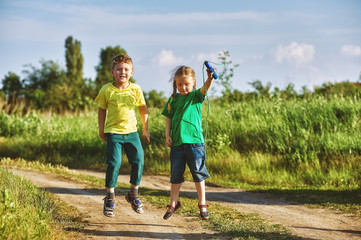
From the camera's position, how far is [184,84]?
15.8ft

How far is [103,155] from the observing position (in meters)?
13.2

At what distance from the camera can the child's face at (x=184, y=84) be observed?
4.79 m

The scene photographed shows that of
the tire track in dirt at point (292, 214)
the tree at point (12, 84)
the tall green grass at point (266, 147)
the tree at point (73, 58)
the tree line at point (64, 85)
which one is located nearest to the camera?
the tire track in dirt at point (292, 214)

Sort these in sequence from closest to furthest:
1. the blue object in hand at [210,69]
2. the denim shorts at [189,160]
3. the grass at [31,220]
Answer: the grass at [31,220], the blue object in hand at [210,69], the denim shorts at [189,160]

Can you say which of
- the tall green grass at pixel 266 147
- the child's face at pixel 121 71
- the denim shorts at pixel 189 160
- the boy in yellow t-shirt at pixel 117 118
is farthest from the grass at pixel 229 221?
the tall green grass at pixel 266 147

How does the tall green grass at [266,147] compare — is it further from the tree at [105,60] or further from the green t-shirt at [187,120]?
the tree at [105,60]

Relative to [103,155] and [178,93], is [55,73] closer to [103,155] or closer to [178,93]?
[103,155]

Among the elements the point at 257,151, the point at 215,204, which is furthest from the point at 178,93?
the point at 257,151

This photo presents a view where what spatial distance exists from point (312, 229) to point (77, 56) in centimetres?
3670

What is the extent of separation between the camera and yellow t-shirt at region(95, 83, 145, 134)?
4965mm

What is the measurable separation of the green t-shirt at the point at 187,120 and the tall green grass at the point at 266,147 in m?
4.22

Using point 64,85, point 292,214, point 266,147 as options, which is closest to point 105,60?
point 64,85

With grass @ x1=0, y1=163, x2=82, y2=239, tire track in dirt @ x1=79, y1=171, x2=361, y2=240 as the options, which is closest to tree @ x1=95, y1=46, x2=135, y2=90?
tire track in dirt @ x1=79, y1=171, x2=361, y2=240

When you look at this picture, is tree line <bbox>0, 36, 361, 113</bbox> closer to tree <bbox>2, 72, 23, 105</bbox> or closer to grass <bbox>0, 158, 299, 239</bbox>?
tree <bbox>2, 72, 23, 105</bbox>
